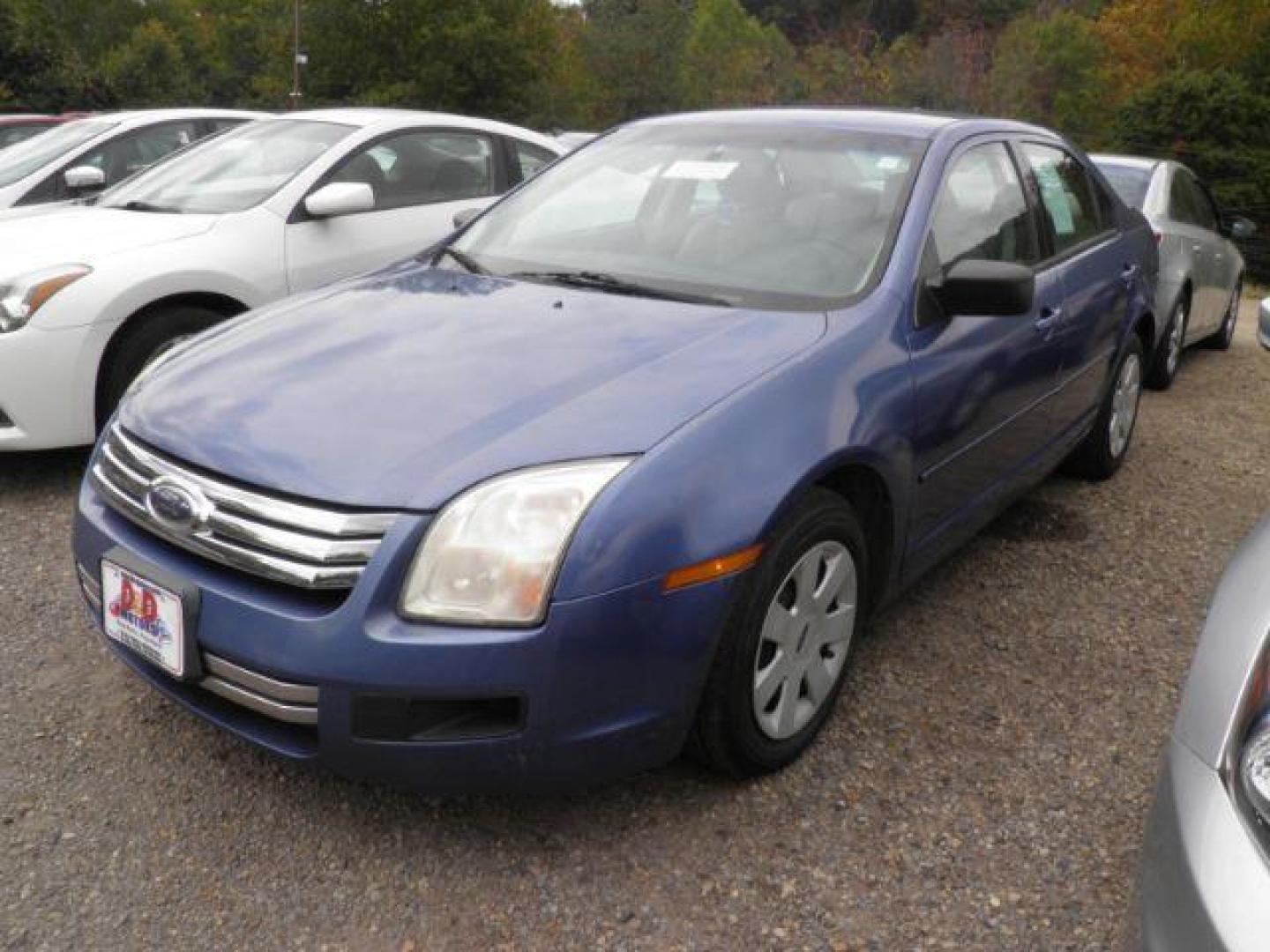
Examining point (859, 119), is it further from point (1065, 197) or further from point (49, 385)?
point (49, 385)

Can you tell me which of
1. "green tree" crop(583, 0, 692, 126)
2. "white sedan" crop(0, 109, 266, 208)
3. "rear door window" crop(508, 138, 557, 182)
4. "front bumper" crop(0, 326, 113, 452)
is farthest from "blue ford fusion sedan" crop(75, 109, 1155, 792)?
"green tree" crop(583, 0, 692, 126)

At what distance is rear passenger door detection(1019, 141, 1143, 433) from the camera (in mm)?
3641

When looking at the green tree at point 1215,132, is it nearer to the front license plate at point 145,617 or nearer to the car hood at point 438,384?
the car hood at point 438,384

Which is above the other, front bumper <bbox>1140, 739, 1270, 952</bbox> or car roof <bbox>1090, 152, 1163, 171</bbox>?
car roof <bbox>1090, 152, 1163, 171</bbox>

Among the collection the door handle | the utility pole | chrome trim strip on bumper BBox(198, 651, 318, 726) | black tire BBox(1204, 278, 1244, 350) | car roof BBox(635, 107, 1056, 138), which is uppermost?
car roof BBox(635, 107, 1056, 138)

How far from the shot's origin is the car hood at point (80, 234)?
409 cm

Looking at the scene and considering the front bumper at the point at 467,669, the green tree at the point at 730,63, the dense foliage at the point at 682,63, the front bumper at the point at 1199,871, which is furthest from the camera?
the green tree at the point at 730,63

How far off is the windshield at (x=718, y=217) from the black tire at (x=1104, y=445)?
174cm

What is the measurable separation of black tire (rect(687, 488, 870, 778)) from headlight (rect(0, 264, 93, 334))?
3.00 m

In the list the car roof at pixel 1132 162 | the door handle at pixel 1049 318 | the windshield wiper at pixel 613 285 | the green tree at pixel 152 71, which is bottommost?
the green tree at pixel 152 71

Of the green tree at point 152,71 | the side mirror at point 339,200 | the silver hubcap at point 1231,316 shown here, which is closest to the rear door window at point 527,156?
the side mirror at point 339,200

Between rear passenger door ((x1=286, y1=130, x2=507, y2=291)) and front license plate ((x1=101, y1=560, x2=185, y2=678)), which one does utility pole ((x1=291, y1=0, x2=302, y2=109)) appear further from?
front license plate ((x1=101, y1=560, x2=185, y2=678))

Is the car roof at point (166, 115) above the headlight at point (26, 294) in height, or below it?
Result: above

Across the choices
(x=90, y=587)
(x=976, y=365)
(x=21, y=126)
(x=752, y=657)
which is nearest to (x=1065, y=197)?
(x=976, y=365)
